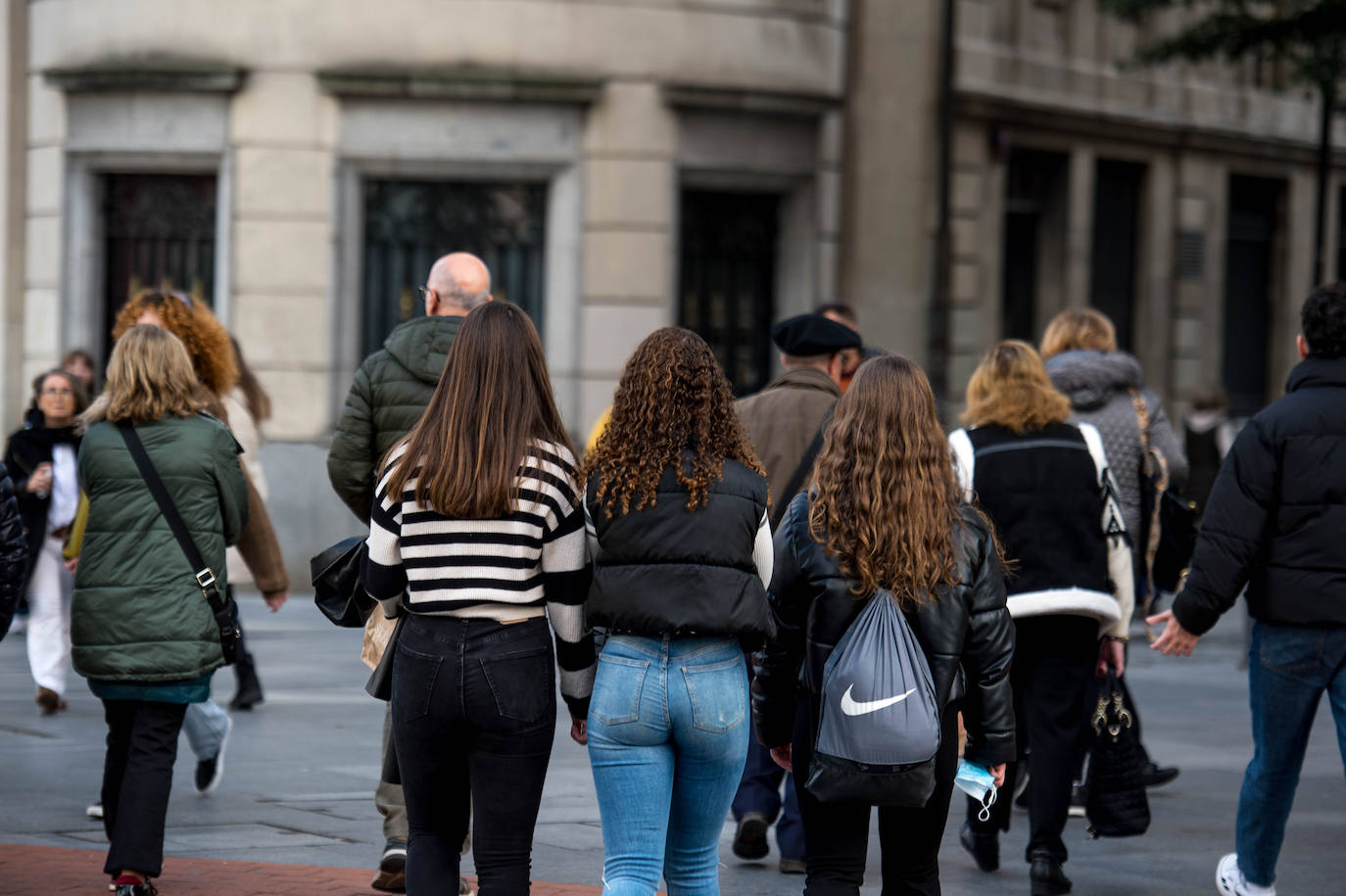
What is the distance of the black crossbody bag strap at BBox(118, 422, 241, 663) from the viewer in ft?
21.2

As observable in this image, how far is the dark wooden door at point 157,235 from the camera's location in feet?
54.6

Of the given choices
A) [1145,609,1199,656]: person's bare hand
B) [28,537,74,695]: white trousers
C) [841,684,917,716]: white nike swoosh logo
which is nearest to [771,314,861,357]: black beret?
[1145,609,1199,656]: person's bare hand

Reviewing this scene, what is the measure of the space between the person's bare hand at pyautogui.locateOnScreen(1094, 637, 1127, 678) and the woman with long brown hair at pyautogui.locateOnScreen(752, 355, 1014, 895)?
2.18 m

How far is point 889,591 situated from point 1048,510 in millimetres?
2075

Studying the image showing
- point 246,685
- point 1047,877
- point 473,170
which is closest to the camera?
point 1047,877

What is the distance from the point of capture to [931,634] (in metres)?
4.95

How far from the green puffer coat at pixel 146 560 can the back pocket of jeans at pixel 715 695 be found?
7.48 feet

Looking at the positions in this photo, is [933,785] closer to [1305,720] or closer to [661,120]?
[1305,720]

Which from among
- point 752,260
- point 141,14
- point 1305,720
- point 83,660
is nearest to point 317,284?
point 141,14

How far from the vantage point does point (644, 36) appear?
16312 millimetres

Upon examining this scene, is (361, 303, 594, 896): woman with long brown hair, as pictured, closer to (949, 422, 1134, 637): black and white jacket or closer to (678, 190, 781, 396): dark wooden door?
(949, 422, 1134, 637): black and white jacket

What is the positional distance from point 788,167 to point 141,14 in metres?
5.56

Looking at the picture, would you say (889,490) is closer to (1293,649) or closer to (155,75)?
(1293,649)

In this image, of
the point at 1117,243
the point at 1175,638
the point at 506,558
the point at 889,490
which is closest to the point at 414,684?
the point at 506,558
